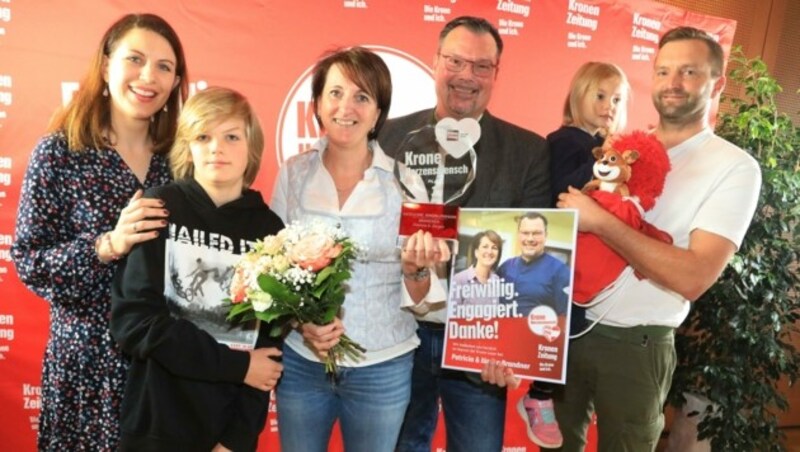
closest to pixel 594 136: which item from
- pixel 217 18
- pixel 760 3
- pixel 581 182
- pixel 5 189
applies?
pixel 581 182

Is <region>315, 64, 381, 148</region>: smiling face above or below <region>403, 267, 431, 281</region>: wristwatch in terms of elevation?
above

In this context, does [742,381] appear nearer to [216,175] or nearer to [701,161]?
[701,161]

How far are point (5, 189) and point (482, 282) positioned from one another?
229 cm

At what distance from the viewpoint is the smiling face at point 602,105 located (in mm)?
2617

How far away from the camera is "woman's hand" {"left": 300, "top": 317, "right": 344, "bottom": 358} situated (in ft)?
5.52

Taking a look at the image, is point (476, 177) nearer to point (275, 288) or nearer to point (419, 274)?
point (419, 274)

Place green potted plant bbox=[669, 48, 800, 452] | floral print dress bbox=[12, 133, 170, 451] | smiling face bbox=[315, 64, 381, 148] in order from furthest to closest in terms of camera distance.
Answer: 1. green potted plant bbox=[669, 48, 800, 452]
2. smiling face bbox=[315, 64, 381, 148]
3. floral print dress bbox=[12, 133, 170, 451]

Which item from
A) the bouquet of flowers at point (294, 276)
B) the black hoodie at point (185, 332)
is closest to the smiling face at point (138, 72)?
the black hoodie at point (185, 332)

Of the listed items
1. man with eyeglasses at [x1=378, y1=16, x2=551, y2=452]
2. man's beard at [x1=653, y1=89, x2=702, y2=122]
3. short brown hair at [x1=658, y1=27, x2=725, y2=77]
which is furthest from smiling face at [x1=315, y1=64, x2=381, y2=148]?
short brown hair at [x1=658, y1=27, x2=725, y2=77]

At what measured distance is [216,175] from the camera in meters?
1.69

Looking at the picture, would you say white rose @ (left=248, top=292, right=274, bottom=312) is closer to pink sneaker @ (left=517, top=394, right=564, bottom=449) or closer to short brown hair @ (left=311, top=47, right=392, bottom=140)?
short brown hair @ (left=311, top=47, right=392, bottom=140)

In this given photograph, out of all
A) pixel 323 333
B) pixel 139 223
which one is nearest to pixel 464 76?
pixel 323 333

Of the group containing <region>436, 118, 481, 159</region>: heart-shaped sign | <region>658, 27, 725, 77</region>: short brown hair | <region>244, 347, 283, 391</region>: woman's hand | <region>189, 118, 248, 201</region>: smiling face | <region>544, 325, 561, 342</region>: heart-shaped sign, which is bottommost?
<region>244, 347, 283, 391</region>: woman's hand

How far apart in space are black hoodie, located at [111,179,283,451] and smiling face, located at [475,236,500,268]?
695 mm
